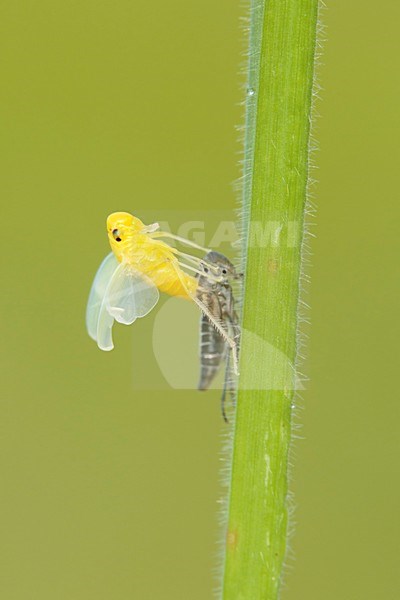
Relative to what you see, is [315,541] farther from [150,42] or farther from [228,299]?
[150,42]

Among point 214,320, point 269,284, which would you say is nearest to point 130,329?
point 214,320

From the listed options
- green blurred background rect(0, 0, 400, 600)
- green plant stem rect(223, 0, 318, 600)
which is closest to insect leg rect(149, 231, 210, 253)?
green plant stem rect(223, 0, 318, 600)

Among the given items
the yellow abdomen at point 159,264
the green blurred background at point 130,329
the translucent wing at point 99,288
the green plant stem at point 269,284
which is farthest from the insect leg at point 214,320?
the green blurred background at point 130,329

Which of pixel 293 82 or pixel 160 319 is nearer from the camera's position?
pixel 293 82

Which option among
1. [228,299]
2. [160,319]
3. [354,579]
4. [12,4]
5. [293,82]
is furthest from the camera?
[12,4]

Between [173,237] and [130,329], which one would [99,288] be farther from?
[130,329]

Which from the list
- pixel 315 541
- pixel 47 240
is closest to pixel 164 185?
pixel 47 240

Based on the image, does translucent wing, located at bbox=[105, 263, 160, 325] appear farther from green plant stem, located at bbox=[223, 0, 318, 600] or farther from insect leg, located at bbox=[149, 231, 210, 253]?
green plant stem, located at bbox=[223, 0, 318, 600]
